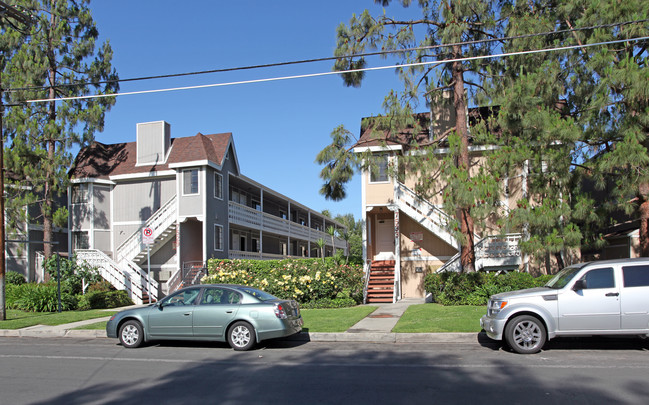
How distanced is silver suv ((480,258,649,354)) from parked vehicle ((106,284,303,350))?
173 inches

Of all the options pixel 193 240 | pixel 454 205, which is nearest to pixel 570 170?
pixel 454 205

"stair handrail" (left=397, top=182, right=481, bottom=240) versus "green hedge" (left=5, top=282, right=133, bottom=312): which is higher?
"stair handrail" (left=397, top=182, right=481, bottom=240)

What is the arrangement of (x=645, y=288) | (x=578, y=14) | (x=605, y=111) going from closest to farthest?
(x=645, y=288), (x=605, y=111), (x=578, y=14)

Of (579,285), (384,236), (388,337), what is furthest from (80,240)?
(579,285)

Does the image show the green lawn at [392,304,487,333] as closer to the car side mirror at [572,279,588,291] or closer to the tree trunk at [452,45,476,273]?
the tree trunk at [452,45,476,273]

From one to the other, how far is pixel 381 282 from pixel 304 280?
4948 millimetres

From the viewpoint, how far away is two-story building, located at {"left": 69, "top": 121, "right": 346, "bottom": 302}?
2558 cm

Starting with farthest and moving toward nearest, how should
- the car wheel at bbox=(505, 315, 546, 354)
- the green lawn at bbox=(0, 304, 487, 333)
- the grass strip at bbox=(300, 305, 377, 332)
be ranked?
1. the grass strip at bbox=(300, 305, 377, 332)
2. the green lawn at bbox=(0, 304, 487, 333)
3. the car wheel at bbox=(505, 315, 546, 354)

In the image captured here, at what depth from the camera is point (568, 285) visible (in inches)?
384

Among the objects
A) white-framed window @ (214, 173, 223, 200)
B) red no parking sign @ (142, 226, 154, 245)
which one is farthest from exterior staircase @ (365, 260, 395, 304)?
white-framed window @ (214, 173, 223, 200)

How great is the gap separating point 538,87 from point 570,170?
9.06 feet

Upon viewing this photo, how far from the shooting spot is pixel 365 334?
39.8 feet

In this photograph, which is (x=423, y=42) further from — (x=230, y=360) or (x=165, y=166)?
(x=165, y=166)

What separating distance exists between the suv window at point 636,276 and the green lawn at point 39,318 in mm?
15561
